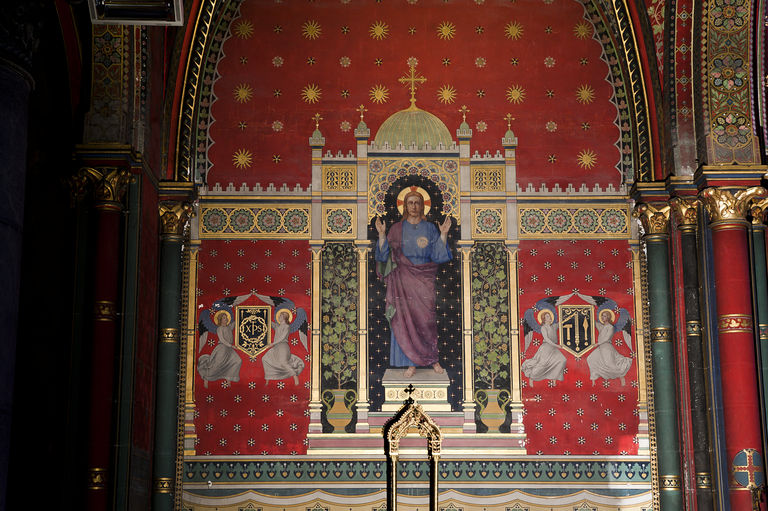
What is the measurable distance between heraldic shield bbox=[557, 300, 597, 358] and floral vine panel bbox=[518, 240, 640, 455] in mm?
13

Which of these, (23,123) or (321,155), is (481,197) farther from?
(23,123)

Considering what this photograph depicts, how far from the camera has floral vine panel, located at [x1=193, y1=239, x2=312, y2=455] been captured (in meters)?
14.0

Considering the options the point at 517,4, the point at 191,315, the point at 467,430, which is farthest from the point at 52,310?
the point at 517,4

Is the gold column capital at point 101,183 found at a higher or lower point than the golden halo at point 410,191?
lower

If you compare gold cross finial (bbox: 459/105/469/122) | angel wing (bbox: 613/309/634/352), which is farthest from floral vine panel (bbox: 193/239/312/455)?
angel wing (bbox: 613/309/634/352)

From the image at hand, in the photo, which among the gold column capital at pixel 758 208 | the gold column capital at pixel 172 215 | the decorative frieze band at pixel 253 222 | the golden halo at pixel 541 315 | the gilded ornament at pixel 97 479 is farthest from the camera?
the decorative frieze band at pixel 253 222

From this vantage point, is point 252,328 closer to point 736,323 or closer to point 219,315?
point 219,315

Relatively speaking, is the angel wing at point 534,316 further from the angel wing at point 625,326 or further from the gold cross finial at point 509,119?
the gold cross finial at point 509,119

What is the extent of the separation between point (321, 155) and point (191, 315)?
2.77 m

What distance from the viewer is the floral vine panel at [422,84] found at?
15.0 metres

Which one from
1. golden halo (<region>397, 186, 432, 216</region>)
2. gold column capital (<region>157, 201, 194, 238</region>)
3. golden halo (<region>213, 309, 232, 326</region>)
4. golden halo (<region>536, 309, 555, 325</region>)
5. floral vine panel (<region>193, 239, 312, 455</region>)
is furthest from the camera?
golden halo (<region>397, 186, 432, 216</region>)

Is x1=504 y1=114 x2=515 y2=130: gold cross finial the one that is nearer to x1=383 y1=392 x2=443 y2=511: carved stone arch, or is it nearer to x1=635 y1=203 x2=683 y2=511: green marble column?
x1=635 y1=203 x2=683 y2=511: green marble column

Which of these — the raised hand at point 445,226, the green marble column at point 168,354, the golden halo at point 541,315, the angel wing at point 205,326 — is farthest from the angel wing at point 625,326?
the green marble column at point 168,354

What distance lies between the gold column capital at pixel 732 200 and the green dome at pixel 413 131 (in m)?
3.63
